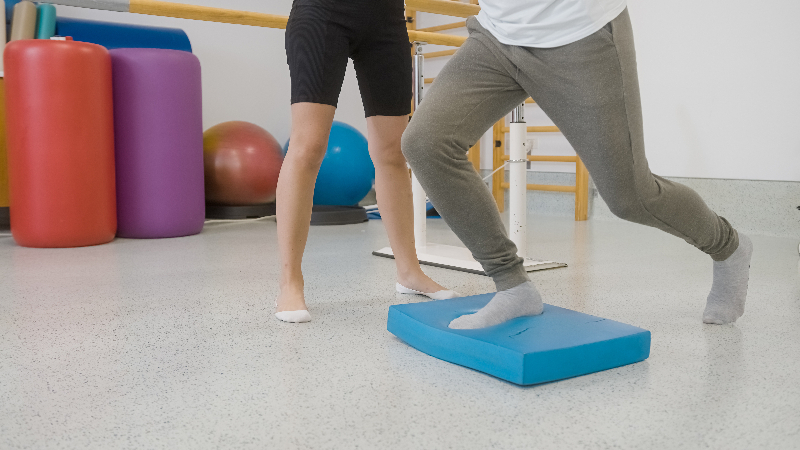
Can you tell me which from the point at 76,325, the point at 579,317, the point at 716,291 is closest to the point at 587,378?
the point at 579,317

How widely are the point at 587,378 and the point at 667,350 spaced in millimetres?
262

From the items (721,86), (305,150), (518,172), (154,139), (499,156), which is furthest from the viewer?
(499,156)

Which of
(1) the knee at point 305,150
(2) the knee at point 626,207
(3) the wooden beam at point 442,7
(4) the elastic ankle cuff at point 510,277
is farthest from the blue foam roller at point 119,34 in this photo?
(2) the knee at point 626,207

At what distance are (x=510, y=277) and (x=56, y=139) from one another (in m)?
2.24

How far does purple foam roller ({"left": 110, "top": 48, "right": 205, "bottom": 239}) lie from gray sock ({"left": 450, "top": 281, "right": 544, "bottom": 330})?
2.21 m

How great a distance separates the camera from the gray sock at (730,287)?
59.3 inches

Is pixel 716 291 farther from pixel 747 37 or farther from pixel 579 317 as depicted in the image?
pixel 747 37

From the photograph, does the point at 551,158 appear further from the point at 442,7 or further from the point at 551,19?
the point at 551,19

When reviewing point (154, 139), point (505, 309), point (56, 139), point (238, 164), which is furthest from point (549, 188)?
point (505, 309)

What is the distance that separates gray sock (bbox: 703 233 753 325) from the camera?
1506 mm

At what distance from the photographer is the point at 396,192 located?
71.9 inches

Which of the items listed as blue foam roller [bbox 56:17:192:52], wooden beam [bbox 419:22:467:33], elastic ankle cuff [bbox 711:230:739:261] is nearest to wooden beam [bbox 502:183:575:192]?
wooden beam [bbox 419:22:467:33]

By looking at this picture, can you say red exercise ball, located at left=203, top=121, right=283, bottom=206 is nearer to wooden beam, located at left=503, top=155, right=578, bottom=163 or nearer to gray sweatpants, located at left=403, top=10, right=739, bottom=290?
wooden beam, located at left=503, top=155, right=578, bottom=163

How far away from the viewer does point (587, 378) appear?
47.1 inches
